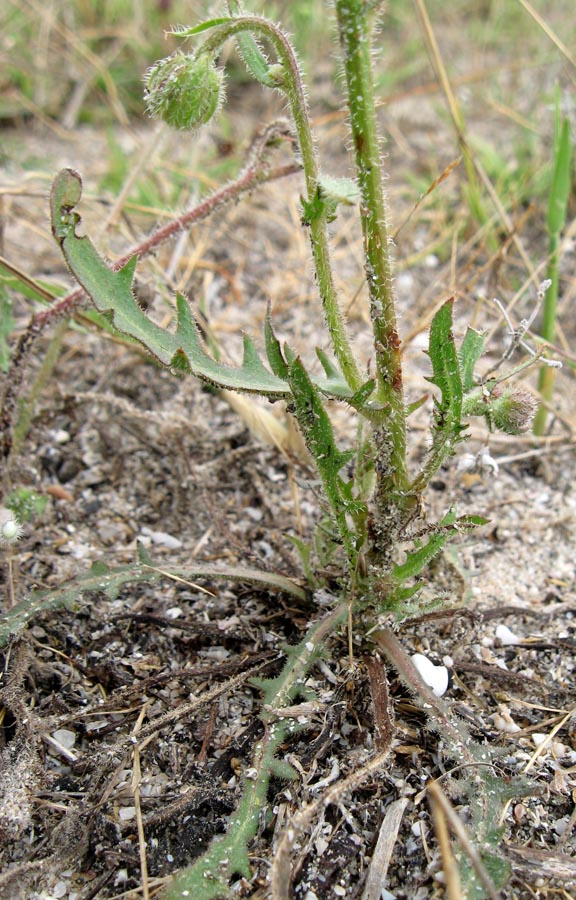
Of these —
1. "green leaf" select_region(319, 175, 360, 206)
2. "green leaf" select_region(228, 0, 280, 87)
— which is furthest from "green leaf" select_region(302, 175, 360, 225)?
"green leaf" select_region(228, 0, 280, 87)

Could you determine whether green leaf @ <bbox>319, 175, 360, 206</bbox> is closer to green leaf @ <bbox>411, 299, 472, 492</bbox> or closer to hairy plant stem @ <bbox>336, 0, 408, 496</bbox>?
hairy plant stem @ <bbox>336, 0, 408, 496</bbox>

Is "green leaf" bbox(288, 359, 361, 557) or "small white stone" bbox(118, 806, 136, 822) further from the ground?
"green leaf" bbox(288, 359, 361, 557)

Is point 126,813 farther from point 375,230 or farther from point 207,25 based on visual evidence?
point 207,25

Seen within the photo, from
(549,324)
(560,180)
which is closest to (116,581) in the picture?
(549,324)

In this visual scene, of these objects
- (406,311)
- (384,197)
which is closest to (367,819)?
(384,197)

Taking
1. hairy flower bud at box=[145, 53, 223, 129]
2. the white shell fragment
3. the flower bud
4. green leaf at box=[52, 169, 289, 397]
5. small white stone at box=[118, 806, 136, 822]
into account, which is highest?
hairy flower bud at box=[145, 53, 223, 129]

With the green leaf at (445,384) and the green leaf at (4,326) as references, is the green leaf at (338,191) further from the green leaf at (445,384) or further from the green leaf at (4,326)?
the green leaf at (4,326)
